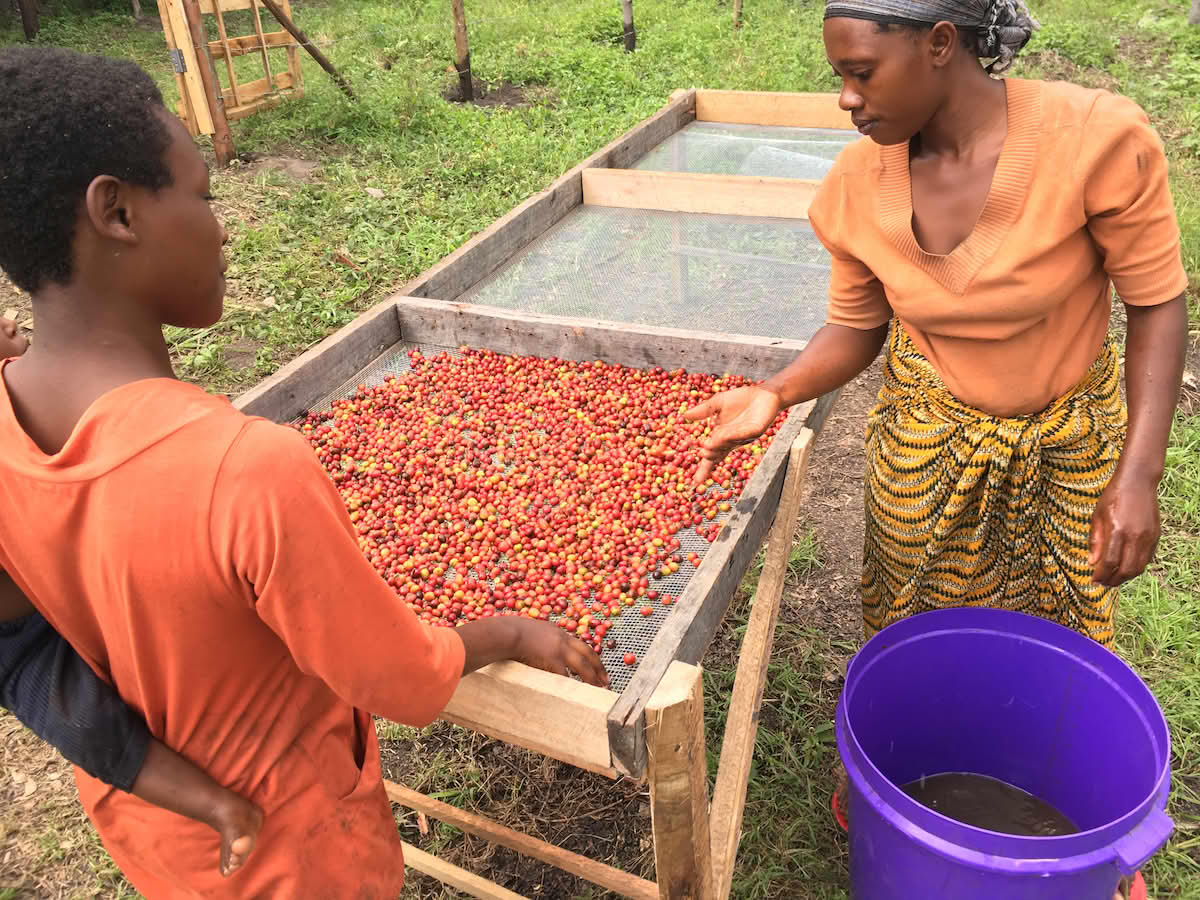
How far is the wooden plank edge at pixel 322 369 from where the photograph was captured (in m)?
2.81

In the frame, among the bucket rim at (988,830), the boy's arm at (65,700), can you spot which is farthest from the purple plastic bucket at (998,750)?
the boy's arm at (65,700)

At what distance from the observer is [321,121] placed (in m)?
8.32

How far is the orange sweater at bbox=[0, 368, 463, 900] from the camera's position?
3.48 feet

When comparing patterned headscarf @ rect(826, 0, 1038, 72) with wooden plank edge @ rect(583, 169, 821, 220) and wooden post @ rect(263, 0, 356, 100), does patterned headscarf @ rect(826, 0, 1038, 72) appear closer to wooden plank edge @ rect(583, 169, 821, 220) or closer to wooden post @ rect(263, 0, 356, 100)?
wooden plank edge @ rect(583, 169, 821, 220)

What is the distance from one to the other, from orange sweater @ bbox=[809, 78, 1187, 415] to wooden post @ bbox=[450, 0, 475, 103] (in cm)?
782

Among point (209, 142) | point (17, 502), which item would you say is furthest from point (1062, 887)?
point (209, 142)

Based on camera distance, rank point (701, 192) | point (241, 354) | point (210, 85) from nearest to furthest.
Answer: point (701, 192) < point (241, 354) < point (210, 85)

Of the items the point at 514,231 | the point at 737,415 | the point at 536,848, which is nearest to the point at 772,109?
the point at 514,231

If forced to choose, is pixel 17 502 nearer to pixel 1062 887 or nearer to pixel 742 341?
pixel 1062 887

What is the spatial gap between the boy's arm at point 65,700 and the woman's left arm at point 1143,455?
1.75m

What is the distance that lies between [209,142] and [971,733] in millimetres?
8799

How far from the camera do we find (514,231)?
4137mm

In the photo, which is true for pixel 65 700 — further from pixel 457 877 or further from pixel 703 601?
pixel 457 877

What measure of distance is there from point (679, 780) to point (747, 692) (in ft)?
1.76
